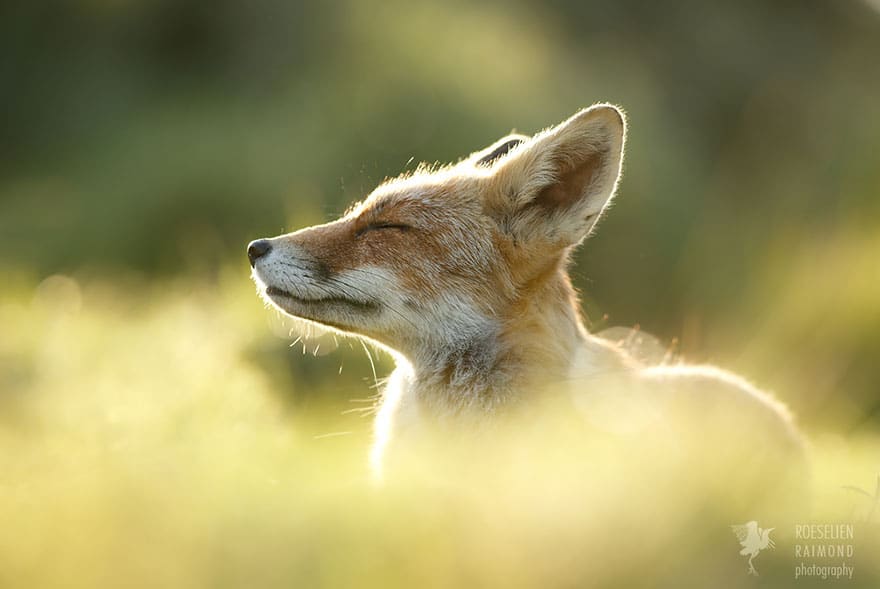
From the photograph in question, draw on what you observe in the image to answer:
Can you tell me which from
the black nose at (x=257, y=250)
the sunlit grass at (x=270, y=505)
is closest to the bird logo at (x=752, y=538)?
the sunlit grass at (x=270, y=505)

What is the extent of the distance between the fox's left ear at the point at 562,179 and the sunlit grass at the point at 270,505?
1034 millimetres

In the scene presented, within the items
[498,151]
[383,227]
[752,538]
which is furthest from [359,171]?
[752,538]

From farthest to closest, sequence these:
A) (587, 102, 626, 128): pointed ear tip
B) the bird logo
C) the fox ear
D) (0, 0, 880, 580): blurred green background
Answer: the fox ear < (0, 0, 880, 580): blurred green background < (587, 102, 626, 128): pointed ear tip < the bird logo

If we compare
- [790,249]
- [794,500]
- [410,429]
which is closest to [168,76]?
[790,249]

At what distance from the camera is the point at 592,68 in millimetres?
15898

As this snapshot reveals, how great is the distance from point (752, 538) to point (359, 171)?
8004 mm

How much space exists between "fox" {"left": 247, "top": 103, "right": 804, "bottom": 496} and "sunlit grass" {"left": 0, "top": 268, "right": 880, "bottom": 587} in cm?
34

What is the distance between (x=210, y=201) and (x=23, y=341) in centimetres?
727

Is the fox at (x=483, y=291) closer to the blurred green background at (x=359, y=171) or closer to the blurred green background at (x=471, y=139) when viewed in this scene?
the blurred green background at (x=359, y=171)

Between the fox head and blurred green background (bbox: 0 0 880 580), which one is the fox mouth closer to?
the fox head

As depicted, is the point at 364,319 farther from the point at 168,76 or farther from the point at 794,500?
the point at 168,76

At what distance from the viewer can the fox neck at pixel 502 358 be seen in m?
4.16

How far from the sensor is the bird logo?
262cm

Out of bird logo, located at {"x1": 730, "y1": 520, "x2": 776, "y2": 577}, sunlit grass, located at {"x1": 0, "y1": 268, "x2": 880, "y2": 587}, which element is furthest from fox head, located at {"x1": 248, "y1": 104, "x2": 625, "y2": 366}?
bird logo, located at {"x1": 730, "y1": 520, "x2": 776, "y2": 577}
